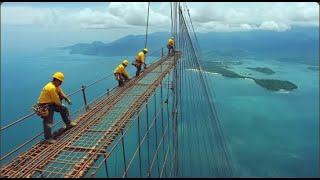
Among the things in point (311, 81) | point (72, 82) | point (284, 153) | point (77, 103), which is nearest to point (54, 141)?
point (284, 153)

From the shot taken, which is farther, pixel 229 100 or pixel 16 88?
pixel 16 88

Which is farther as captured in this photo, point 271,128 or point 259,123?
point 259,123

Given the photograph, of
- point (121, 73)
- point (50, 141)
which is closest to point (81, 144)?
point (50, 141)

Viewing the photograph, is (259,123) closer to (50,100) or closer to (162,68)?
(162,68)

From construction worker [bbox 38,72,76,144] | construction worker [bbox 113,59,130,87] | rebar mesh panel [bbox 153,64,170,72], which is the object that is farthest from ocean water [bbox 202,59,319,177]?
construction worker [bbox 38,72,76,144]

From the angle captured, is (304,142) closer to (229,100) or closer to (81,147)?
(229,100)

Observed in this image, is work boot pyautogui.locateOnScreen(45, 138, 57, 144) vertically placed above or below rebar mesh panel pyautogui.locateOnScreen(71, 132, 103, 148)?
above

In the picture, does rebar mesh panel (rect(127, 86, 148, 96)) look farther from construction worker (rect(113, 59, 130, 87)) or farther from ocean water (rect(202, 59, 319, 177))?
ocean water (rect(202, 59, 319, 177))

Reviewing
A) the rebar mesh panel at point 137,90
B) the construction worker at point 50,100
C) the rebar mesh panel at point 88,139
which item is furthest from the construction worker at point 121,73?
the construction worker at point 50,100
